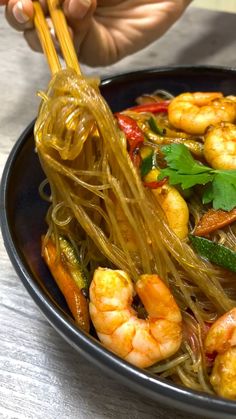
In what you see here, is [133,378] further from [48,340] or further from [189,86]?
[189,86]

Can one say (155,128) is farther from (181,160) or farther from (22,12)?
(22,12)

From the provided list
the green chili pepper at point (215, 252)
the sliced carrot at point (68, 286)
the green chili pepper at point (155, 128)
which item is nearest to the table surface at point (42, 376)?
the sliced carrot at point (68, 286)

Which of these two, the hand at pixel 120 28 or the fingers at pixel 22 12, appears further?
the hand at pixel 120 28

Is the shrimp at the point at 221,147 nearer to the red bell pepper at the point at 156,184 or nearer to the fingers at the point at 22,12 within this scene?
the red bell pepper at the point at 156,184

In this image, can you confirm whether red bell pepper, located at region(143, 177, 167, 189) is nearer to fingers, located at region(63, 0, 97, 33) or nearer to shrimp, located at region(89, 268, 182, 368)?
shrimp, located at region(89, 268, 182, 368)

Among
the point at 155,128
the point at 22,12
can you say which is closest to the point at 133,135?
the point at 155,128
